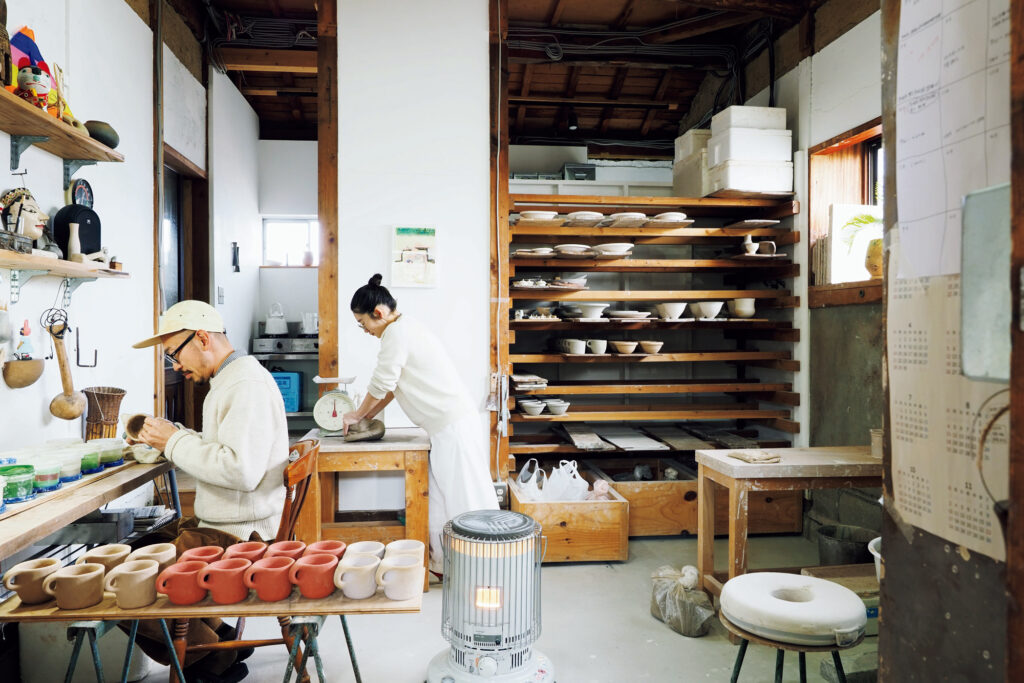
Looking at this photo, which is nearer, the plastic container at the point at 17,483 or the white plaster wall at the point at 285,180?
the plastic container at the point at 17,483

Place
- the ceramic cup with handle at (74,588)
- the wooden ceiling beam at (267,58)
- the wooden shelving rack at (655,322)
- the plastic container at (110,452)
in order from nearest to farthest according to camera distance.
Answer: the ceramic cup with handle at (74,588) → the plastic container at (110,452) → the wooden shelving rack at (655,322) → the wooden ceiling beam at (267,58)

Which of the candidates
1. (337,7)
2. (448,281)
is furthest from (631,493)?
(337,7)

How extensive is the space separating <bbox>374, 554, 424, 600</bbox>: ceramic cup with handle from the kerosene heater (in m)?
0.61

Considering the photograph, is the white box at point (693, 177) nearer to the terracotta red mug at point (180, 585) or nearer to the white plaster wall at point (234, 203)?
the white plaster wall at point (234, 203)

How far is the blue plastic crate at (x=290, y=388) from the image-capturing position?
7.25 metres

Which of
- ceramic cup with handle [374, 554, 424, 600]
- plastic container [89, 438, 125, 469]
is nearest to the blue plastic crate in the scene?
plastic container [89, 438, 125, 469]

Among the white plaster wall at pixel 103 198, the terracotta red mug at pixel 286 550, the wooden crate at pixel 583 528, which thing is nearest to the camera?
the terracotta red mug at pixel 286 550

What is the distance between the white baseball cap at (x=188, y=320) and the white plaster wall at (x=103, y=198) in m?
0.91

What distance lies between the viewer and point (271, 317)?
7.44m

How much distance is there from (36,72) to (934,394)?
339 cm

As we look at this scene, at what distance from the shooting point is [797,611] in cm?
209

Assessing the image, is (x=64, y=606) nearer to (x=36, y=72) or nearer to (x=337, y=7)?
(x=36, y=72)

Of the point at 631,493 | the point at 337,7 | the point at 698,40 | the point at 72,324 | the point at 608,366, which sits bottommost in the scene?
the point at 631,493

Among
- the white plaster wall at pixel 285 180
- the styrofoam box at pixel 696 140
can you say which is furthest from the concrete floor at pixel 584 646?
the white plaster wall at pixel 285 180
